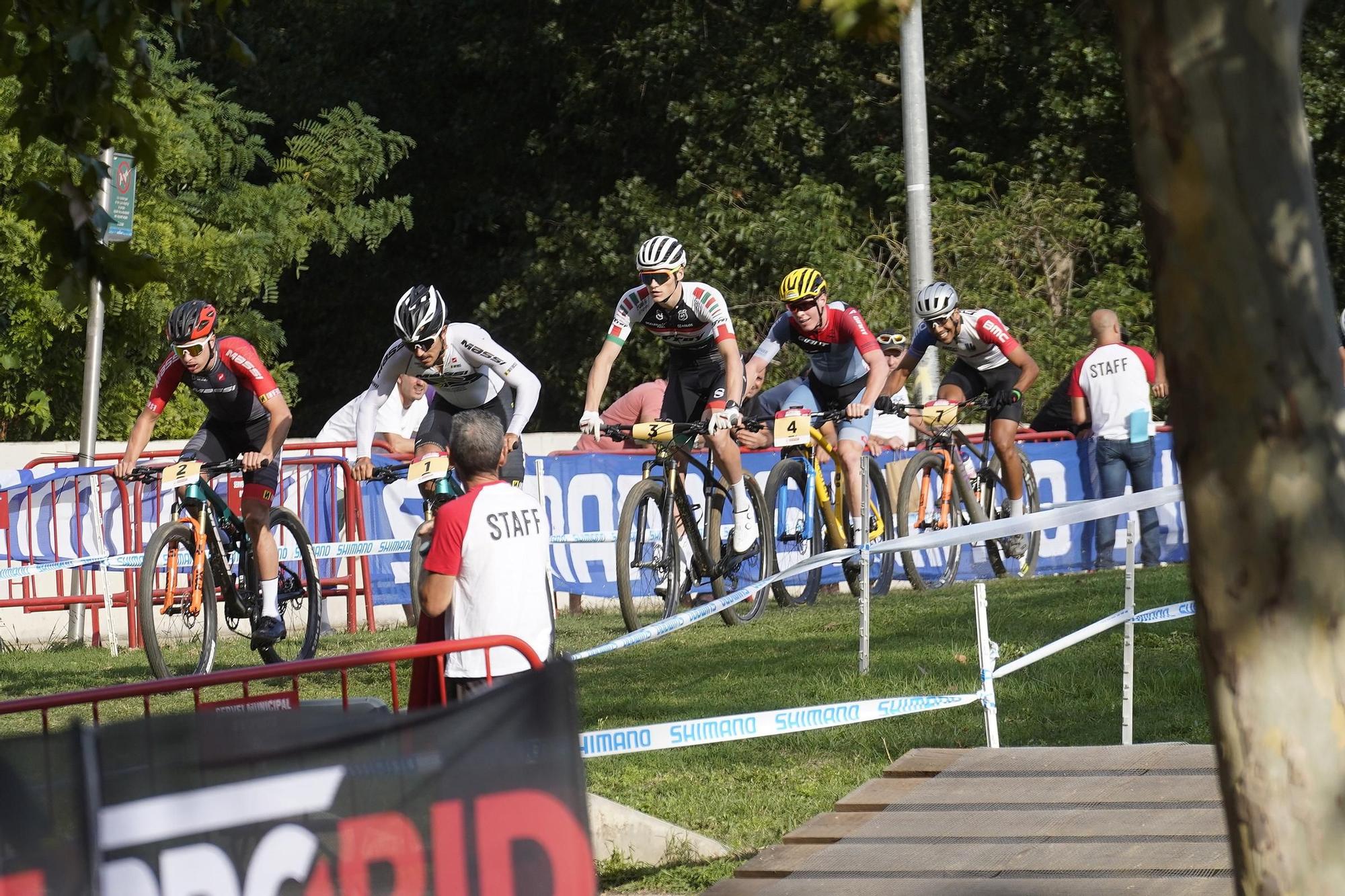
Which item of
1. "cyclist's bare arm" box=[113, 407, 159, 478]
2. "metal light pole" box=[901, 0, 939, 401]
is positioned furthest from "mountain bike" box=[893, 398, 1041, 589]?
"cyclist's bare arm" box=[113, 407, 159, 478]

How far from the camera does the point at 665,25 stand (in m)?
27.3

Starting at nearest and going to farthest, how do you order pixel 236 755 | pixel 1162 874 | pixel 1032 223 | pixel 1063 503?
pixel 236 755 → pixel 1162 874 → pixel 1063 503 → pixel 1032 223

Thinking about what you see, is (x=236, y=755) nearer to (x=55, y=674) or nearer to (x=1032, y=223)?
(x=55, y=674)

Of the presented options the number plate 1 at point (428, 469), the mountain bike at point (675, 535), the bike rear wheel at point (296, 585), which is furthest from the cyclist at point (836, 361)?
the bike rear wheel at point (296, 585)

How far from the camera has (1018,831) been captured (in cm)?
557

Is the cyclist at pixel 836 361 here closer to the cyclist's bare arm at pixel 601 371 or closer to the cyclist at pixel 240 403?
the cyclist's bare arm at pixel 601 371

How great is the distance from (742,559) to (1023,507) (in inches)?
138

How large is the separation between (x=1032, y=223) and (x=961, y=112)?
178 inches

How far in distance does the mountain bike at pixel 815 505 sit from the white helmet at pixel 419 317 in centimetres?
295

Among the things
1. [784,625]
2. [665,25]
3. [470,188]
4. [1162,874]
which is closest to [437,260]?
[470,188]

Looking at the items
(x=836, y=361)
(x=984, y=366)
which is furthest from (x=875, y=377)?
(x=984, y=366)

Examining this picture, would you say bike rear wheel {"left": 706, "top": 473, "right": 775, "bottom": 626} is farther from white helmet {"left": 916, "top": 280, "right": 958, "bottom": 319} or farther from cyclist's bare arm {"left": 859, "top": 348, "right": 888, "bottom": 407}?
white helmet {"left": 916, "top": 280, "right": 958, "bottom": 319}

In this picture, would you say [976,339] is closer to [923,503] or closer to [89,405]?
[923,503]

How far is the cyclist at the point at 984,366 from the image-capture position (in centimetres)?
1290
